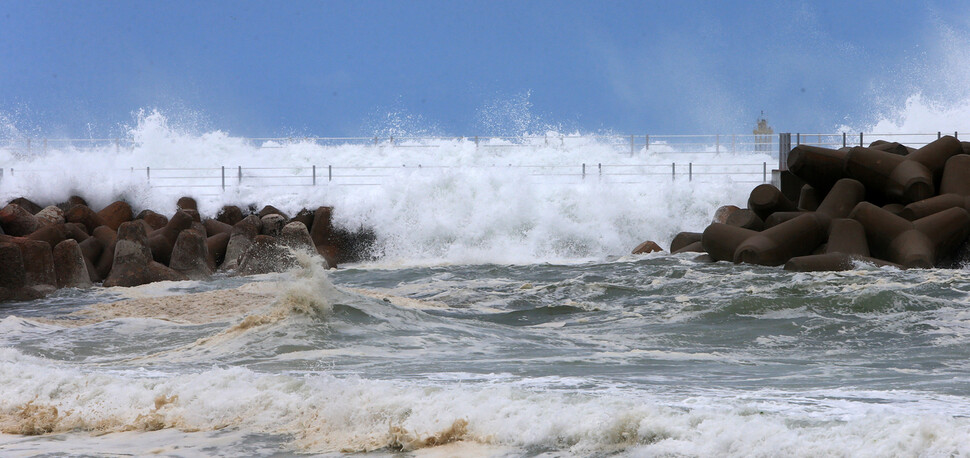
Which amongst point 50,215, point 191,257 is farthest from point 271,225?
point 50,215

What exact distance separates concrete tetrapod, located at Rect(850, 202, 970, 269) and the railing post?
7.37m

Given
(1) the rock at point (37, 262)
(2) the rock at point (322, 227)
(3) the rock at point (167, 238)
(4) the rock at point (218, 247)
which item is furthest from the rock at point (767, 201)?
(1) the rock at point (37, 262)

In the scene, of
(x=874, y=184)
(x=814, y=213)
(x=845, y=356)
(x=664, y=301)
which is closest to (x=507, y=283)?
(x=664, y=301)

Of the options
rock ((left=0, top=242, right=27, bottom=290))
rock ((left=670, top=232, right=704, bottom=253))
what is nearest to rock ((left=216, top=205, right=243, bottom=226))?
rock ((left=0, top=242, right=27, bottom=290))

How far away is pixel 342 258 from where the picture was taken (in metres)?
18.3

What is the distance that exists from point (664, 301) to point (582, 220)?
9.11 meters

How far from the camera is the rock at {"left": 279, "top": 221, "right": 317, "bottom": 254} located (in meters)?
16.3

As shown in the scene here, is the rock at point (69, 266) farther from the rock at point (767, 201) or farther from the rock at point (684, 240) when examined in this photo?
the rock at point (767, 201)

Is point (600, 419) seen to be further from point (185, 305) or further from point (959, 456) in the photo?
point (185, 305)

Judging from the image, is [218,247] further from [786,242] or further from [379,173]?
[786,242]

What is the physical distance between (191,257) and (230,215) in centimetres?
488

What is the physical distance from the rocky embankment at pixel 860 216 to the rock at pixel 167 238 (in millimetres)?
8108

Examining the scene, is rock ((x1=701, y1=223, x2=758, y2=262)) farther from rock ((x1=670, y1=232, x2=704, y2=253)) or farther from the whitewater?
rock ((x1=670, y1=232, x2=704, y2=253))

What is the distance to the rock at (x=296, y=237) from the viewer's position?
16.3m
